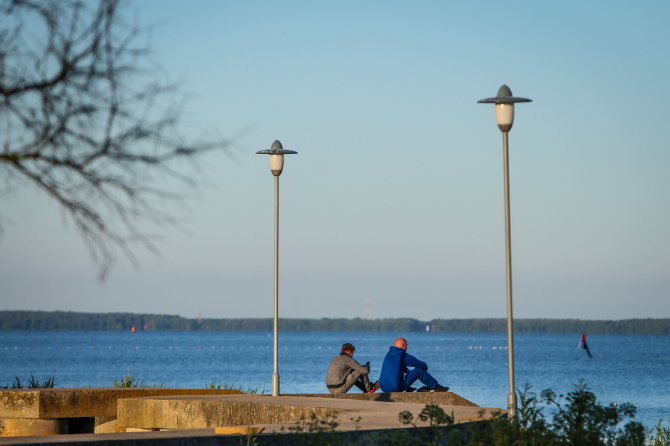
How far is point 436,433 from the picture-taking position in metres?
8.87

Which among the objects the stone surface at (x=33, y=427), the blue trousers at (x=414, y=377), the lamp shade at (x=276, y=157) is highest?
the lamp shade at (x=276, y=157)

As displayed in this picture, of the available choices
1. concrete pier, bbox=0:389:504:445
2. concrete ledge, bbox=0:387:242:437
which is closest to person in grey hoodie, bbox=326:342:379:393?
concrete pier, bbox=0:389:504:445

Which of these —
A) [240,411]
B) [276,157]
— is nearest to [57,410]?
[240,411]

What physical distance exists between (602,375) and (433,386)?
236ft

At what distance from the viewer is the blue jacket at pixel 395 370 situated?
48.1 feet

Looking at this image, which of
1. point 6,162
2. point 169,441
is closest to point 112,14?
point 6,162

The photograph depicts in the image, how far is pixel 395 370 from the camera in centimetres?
1466

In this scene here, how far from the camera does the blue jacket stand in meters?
14.6

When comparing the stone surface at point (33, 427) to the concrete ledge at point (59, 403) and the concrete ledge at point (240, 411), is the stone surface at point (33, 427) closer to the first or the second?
the concrete ledge at point (59, 403)

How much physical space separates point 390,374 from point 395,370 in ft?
0.32

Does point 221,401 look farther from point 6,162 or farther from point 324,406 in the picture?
point 6,162

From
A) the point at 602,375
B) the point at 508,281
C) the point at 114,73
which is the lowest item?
the point at 602,375

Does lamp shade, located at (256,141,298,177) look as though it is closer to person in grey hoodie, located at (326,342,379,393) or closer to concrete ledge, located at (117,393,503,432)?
person in grey hoodie, located at (326,342,379,393)

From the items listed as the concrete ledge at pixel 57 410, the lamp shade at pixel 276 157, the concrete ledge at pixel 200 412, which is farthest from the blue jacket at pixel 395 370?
the lamp shade at pixel 276 157
